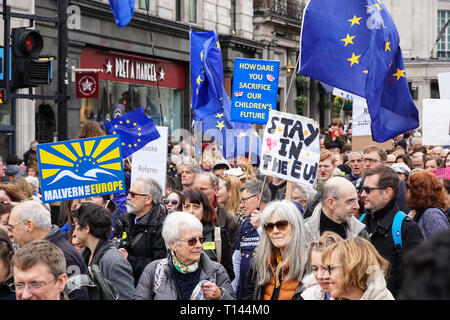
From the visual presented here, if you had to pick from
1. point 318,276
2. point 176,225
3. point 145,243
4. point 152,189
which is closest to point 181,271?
point 176,225

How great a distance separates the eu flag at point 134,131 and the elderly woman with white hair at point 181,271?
17.1 ft

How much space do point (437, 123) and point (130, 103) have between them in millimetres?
13050

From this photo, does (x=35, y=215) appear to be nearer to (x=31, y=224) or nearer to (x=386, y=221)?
(x=31, y=224)

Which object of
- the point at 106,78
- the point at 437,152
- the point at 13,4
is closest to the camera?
the point at 437,152

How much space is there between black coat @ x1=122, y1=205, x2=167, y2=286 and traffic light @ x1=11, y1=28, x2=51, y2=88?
4.03 metres

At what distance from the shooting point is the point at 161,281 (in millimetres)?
4980

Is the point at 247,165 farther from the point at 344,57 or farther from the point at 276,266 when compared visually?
the point at 276,266

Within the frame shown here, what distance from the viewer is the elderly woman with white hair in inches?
196

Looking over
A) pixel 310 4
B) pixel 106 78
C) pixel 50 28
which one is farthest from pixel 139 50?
pixel 310 4

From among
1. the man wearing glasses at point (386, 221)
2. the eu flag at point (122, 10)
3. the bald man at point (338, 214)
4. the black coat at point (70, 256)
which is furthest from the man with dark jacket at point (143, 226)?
the eu flag at point (122, 10)

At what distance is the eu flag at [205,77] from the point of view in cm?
1405

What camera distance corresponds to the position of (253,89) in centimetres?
1270

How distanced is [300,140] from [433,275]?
6148 millimetres

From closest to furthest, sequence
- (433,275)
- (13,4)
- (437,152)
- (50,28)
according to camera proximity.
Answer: (433,275), (437,152), (13,4), (50,28)
